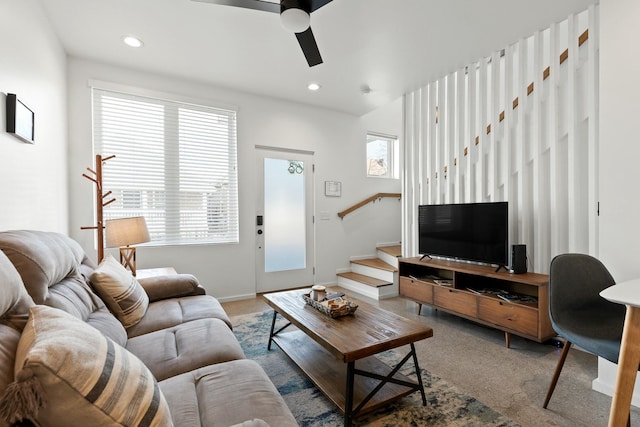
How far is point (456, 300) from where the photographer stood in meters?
3.04

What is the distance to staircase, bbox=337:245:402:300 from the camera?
4.18m

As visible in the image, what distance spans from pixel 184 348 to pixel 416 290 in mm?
2600

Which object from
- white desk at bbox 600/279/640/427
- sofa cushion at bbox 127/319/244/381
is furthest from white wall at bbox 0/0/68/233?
white desk at bbox 600/279/640/427

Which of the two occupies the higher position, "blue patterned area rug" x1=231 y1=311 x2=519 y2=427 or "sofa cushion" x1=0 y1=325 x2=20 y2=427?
"sofa cushion" x1=0 y1=325 x2=20 y2=427

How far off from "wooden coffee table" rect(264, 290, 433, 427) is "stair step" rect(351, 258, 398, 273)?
2.19m

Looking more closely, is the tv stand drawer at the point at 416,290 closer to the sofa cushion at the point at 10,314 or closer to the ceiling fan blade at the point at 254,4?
the ceiling fan blade at the point at 254,4

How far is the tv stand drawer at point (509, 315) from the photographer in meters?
2.44

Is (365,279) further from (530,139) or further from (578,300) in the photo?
(578,300)

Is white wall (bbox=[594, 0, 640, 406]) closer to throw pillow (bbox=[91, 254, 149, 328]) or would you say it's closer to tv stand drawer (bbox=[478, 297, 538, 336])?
tv stand drawer (bbox=[478, 297, 538, 336])

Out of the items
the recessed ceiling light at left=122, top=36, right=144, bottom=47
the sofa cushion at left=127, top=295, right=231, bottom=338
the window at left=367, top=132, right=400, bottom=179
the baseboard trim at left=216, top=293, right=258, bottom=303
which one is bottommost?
the baseboard trim at left=216, top=293, right=258, bottom=303

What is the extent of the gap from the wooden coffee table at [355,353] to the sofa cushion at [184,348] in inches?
19.1

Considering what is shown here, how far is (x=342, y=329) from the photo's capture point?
1833 mm

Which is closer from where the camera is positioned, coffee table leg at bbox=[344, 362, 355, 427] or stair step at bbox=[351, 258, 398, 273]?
coffee table leg at bbox=[344, 362, 355, 427]

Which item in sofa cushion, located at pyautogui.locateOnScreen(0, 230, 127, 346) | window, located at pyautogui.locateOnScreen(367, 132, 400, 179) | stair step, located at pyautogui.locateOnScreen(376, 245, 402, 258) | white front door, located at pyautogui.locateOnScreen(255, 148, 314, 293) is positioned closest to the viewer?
sofa cushion, located at pyautogui.locateOnScreen(0, 230, 127, 346)
